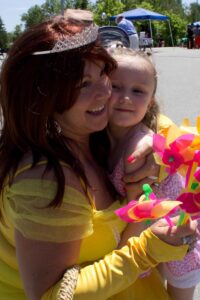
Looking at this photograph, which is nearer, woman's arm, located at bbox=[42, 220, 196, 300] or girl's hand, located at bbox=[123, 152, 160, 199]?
woman's arm, located at bbox=[42, 220, 196, 300]

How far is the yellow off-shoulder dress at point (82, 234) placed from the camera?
1345 mm

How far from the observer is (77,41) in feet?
4.74

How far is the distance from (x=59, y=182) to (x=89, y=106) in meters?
0.26

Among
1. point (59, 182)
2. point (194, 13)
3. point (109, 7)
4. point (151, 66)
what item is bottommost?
point (194, 13)

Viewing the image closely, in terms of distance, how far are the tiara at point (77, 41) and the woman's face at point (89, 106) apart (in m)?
0.07

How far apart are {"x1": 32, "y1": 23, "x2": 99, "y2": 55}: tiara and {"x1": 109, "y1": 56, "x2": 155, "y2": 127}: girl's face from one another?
36 centimetres

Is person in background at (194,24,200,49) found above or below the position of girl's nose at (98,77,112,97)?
below

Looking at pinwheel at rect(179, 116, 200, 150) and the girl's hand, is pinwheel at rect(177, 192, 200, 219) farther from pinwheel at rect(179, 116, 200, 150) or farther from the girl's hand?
the girl's hand

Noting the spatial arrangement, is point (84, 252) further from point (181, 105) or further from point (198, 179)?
point (181, 105)

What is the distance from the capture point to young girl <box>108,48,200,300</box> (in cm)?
184

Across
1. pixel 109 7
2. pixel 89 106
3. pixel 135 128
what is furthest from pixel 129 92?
pixel 109 7

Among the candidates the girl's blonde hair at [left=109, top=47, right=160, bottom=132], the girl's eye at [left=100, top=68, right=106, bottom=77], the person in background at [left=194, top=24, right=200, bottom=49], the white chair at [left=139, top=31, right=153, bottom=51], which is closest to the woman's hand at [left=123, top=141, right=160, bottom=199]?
the girl's blonde hair at [left=109, top=47, right=160, bottom=132]

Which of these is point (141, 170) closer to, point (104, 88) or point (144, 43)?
point (104, 88)

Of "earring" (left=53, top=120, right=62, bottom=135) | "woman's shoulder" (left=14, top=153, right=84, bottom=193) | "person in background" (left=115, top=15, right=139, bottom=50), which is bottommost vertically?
"woman's shoulder" (left=14, top=153, right=84, bottom=193)
